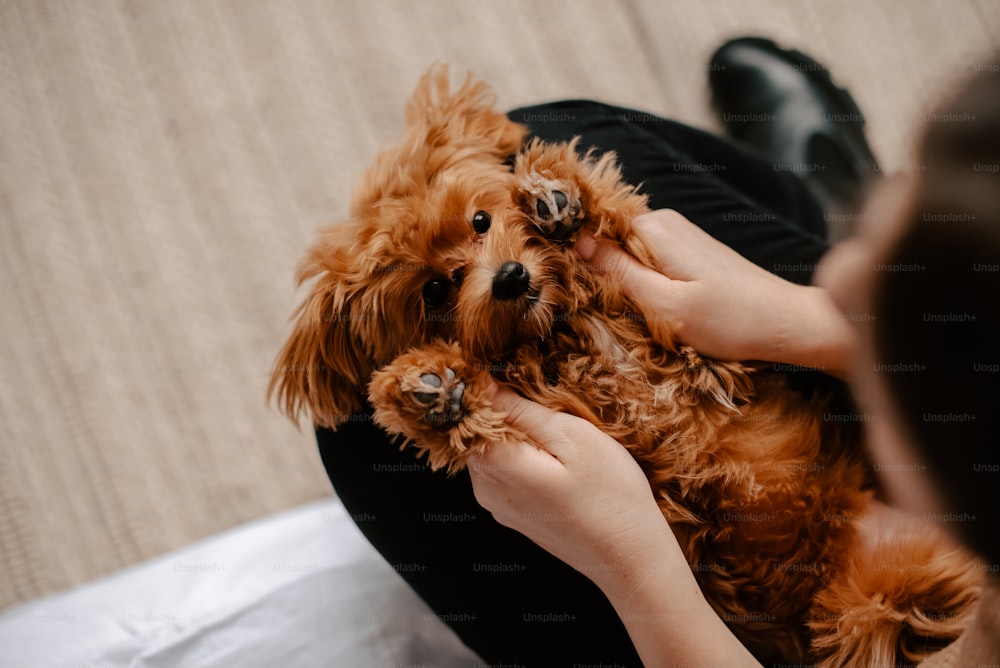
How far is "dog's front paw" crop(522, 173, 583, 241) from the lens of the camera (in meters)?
1.44

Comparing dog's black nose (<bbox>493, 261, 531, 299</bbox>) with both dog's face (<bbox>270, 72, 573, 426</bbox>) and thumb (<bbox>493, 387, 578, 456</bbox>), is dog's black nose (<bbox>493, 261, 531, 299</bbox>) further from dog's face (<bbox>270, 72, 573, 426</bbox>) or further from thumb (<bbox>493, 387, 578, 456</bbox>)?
thumb (<bbox>493, 387, 578, 456</bbox>)

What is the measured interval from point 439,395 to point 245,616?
76 centimetres

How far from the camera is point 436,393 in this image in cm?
132

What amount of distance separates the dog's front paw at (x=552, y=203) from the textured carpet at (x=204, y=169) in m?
1.15

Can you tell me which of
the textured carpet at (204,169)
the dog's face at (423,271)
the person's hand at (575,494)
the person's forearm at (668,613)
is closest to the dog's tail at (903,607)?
the person's forearm at (668,613)

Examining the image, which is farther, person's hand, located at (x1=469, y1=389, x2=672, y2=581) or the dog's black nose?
the dog's black nose

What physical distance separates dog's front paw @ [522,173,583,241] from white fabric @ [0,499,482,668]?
95 cm

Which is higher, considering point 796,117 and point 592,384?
point 796,117

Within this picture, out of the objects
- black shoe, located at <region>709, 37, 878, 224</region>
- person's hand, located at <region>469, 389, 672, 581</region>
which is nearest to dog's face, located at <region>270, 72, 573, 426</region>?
person's hand, located at <region>469, 389, 672, 581</region>

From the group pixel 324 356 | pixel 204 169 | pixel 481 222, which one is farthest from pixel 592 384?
pixel 204 169

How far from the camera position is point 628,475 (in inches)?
49.5

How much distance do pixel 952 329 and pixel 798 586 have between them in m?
0.80

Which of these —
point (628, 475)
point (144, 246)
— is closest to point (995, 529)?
point (628, 475)

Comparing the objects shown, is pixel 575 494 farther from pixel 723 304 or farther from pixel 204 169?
pixel 204 169
